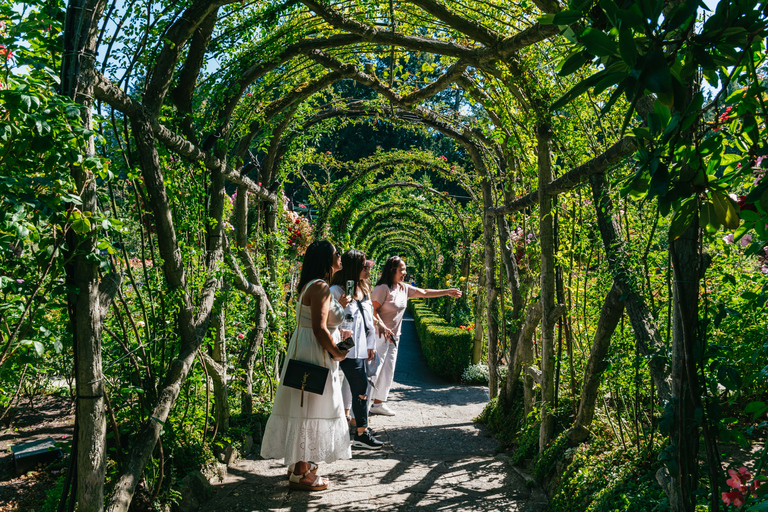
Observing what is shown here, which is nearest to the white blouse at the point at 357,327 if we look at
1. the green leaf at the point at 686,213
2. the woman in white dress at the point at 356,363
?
the woman in white dress at the point at 356,363

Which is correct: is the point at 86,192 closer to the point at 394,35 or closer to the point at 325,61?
the point at 394,35

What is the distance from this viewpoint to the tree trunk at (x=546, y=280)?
331cm

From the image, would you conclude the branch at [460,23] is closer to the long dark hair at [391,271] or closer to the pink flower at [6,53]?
the pink flower at [6,53]

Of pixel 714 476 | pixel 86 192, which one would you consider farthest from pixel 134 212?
pixel 714 476

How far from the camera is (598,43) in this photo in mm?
747

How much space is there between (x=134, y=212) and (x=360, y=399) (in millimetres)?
2396

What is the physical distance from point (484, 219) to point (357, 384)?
249 cm

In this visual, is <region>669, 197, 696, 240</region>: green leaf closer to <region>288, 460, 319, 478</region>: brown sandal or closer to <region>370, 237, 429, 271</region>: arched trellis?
<region>288, 460, 319, 478</region>: brown sandal

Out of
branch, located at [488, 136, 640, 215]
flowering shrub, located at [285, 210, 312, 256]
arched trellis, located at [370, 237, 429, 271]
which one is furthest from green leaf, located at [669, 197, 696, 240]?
arched trellis, located at [370, 237, 429, 271]

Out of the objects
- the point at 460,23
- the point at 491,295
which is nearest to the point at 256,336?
the point at 491,295

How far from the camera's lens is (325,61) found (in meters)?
4.26

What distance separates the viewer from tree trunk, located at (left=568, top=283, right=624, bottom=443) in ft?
8.34

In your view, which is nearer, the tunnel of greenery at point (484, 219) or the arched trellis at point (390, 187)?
the tunnel of greenery at point (484, 219)

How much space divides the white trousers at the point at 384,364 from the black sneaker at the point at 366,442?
1048 millimetres
